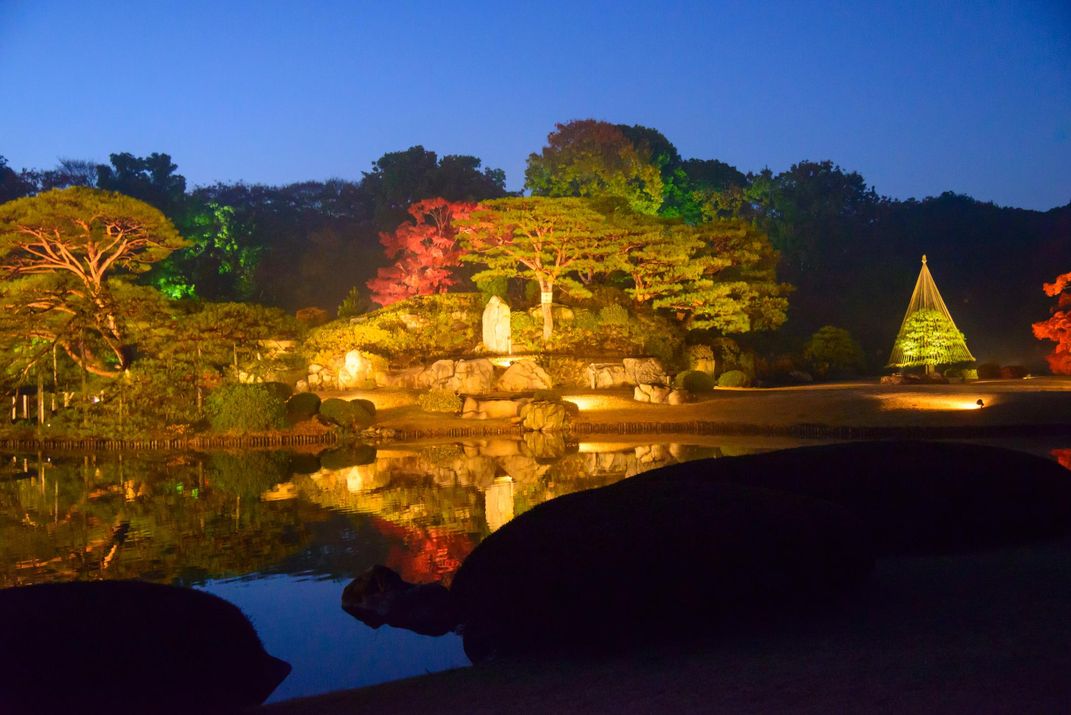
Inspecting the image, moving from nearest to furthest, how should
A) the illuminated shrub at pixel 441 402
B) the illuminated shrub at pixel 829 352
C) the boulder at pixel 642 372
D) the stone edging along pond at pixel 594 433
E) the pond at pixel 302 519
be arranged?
the pond at pixel 302 519, the stone edging along pond at pixel 594 433, the illuminated shrub at pixel 441 402, the boulder at pixel 642 372, the illuminated shrub at pixel 829 352

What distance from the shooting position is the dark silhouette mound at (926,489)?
A: 21.3 feet

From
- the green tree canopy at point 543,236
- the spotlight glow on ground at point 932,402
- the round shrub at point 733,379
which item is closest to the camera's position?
the spotlight glow on ground at point 932,402

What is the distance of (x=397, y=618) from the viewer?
233 inches

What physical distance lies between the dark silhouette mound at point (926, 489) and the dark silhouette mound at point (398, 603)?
5.43 feet

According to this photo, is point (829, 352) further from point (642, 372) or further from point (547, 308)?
point (547, 308)

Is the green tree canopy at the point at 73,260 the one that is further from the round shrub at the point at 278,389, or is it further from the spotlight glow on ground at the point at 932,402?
the spotlight glow on ground at the point at 932,402

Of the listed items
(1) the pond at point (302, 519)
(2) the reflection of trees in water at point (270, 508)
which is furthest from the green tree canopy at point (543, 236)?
(2) the reflection of trees in water at point (270, 508)

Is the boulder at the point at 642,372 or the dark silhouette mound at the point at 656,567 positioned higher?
the boulder at the point at 642,372

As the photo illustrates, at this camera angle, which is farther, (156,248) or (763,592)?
(156,248)

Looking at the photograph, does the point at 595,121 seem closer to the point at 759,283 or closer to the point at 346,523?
the point at 759,283

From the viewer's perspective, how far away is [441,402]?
2061 centimetres

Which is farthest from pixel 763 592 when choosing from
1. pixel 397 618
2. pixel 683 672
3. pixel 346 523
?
pixel 346 523

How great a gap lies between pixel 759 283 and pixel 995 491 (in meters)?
23.8

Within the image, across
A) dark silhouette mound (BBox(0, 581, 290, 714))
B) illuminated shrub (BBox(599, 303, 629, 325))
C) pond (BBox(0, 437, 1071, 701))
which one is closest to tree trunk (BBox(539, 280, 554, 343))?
illuminated shrub (BBox(599, 303, 629, 325))
